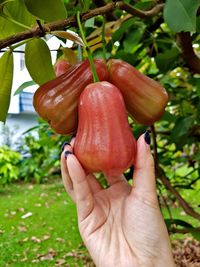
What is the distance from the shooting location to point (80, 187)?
73 cm

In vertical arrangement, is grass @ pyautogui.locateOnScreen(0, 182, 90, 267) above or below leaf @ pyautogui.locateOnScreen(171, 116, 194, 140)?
below

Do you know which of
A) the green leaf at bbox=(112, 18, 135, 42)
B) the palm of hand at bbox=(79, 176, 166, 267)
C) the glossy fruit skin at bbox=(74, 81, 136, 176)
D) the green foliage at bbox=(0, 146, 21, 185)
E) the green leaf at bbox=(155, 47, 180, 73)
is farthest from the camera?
the green foliage at bbox=(0, 146, 21, 185)

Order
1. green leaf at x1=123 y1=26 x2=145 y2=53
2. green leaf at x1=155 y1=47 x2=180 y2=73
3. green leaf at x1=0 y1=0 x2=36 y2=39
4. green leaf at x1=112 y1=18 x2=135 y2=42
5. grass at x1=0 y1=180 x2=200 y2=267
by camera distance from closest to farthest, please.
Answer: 1. green leaf at x1=0 y1=0 x2=36 y2=39
2. green leaf at x1=112 y1=18 x2=135 y2=42
3. green leaf at x1=155 y1=47 x2=180 y2=73
4. green leaf at x1=123 y1=26 x2=145 y2=53
5. grass at x1=0 y1=180 x2=200 y2=267

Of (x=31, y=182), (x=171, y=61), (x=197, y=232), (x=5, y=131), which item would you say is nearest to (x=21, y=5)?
(x=171, y=61)

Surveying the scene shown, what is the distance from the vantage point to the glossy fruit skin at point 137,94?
2.30 feet

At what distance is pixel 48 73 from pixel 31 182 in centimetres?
555

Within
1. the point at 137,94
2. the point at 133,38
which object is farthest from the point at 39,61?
the point at 133,38

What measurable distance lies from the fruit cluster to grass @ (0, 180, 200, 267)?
1.40 m

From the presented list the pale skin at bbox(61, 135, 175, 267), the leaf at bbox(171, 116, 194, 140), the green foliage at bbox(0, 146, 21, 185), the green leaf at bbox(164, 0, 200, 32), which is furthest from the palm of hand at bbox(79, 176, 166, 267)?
the green foliage at bbox(0, 146, 21, 185)

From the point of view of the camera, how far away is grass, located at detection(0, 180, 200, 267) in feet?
9.36

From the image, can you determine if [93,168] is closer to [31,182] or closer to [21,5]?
[21,5]

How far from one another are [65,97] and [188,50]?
2.40ft

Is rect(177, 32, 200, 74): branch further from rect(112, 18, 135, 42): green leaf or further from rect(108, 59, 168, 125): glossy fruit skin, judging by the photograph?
rect(108, 59, 168, 125): glossy fruit skin

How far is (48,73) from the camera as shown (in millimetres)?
788
